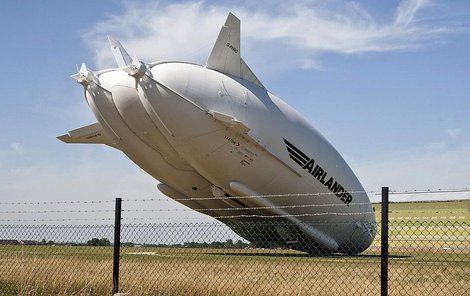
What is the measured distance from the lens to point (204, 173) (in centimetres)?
2781

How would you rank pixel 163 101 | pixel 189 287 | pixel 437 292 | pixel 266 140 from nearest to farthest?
1. pixel 189 287
2. pixel 437 292
3. pixel 163 101
4. pixel 266 140

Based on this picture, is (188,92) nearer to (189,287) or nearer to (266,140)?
(266,140)

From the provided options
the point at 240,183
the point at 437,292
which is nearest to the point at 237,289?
the point at 437,292

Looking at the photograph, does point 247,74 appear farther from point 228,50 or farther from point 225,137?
point 225,137

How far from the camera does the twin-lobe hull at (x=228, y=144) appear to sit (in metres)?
24.9

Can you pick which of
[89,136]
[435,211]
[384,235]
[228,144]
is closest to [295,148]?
[228,144]

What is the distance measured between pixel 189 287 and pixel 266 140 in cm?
1538

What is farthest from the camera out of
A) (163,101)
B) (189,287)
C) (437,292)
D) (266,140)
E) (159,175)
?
(159,175)

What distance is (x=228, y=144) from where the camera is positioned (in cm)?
2595

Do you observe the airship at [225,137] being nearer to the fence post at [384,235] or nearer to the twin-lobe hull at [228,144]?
the twin-lobe hull at [228,144]

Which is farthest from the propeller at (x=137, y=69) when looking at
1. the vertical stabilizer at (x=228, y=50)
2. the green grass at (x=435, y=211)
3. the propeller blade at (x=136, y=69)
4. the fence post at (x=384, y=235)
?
the green grass at (x=435, y=211)

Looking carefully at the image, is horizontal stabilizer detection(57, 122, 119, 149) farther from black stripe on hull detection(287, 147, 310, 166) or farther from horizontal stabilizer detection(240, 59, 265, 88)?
black stripe on hull detection(287, 147, 310, 166)

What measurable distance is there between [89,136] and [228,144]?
33.9 feet

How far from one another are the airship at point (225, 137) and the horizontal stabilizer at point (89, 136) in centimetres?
290
